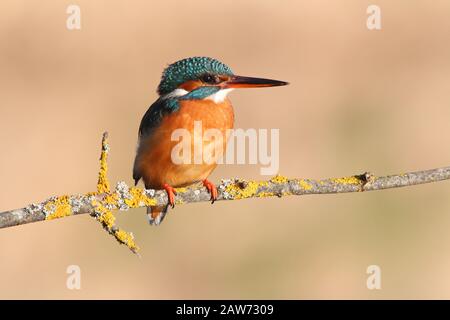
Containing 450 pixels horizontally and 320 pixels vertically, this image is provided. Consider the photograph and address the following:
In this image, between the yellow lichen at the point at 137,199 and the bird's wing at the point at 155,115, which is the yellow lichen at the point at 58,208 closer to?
the yellow lichen at the point at 137,199

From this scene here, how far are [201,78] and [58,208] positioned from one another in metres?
1.57

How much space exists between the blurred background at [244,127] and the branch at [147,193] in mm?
3284

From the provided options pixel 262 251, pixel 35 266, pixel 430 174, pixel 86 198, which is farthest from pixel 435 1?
pixel 86 198

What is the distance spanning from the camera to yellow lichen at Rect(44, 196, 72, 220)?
2889 mm

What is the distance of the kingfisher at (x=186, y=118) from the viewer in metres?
4.19

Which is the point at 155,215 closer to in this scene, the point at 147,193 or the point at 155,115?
the point at 155,115

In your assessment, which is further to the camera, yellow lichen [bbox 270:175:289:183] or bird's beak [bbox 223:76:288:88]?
bird's beak [bbox 223:76:288:88]

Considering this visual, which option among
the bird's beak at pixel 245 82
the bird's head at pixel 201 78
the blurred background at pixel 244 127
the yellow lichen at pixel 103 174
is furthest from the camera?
the blurred background at pixel 244 127

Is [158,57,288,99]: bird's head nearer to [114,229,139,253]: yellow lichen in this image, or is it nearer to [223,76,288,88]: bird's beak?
[223,76,288,88]: bird's beak

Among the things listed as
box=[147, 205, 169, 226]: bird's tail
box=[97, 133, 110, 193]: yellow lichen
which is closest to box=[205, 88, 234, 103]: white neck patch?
box=[147, 205, 169, 226]: bird's tail

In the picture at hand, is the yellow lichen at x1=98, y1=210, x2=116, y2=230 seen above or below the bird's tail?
below

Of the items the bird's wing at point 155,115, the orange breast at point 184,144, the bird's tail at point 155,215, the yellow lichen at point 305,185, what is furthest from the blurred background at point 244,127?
the yellow lichen at point 305,185

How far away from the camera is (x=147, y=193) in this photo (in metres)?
3.31

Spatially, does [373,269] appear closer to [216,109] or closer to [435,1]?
[216,109]
